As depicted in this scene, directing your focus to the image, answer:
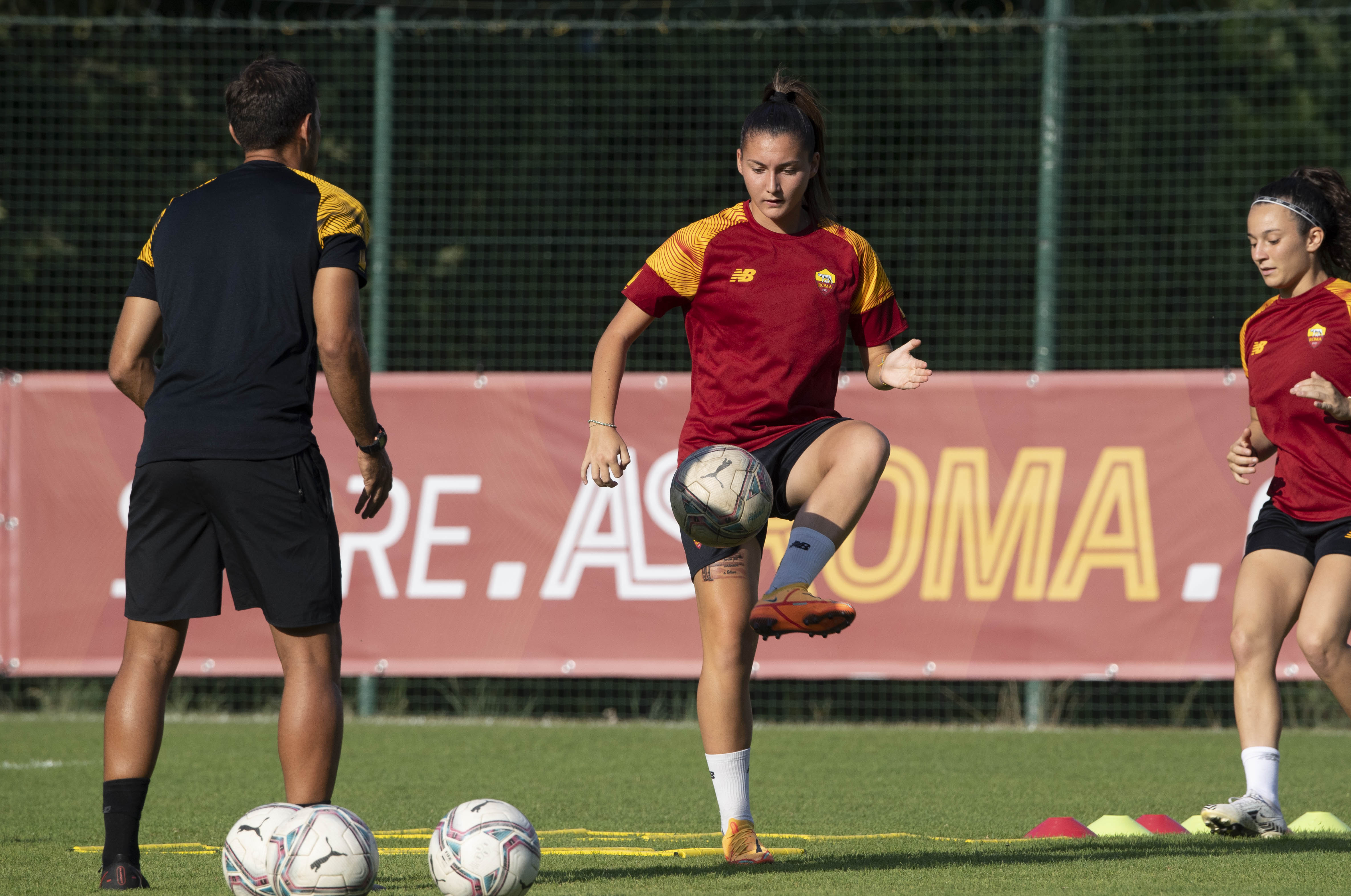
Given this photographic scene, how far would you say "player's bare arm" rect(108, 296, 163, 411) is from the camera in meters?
4.82

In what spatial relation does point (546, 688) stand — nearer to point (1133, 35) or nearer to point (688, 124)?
point (688, 124)

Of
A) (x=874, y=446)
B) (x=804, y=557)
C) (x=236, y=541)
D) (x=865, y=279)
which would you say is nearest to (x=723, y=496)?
(x=804, y=557)

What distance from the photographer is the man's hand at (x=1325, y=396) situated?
5.37m

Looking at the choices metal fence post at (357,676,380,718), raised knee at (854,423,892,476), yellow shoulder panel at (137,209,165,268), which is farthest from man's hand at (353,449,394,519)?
metal fence post at (357,676,380,718)

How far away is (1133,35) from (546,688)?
19.0 ft

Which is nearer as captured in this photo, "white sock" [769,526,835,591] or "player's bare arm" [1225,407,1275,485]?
"white sock" [769,526,835,591]

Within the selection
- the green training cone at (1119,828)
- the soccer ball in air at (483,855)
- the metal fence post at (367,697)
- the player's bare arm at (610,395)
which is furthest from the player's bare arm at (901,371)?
the metal fence post at (367,697)

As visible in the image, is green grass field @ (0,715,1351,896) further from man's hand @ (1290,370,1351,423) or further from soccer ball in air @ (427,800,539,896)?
man's hand @ (1290,370,1351,423)

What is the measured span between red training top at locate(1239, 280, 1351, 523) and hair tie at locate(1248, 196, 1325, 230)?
227mm

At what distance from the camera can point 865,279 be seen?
17.6ft

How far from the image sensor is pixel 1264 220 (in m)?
5.84

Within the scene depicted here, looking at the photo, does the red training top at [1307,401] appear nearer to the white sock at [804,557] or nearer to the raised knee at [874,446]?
the raised knee at [874,446]

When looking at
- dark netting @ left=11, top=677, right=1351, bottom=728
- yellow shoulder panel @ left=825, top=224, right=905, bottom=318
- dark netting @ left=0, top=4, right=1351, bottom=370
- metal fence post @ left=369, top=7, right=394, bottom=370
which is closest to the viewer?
yellow shoulder panel @ left=825, top=224, right=905, bottom=318

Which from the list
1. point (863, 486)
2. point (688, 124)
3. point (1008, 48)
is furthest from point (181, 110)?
point (863, 486)
